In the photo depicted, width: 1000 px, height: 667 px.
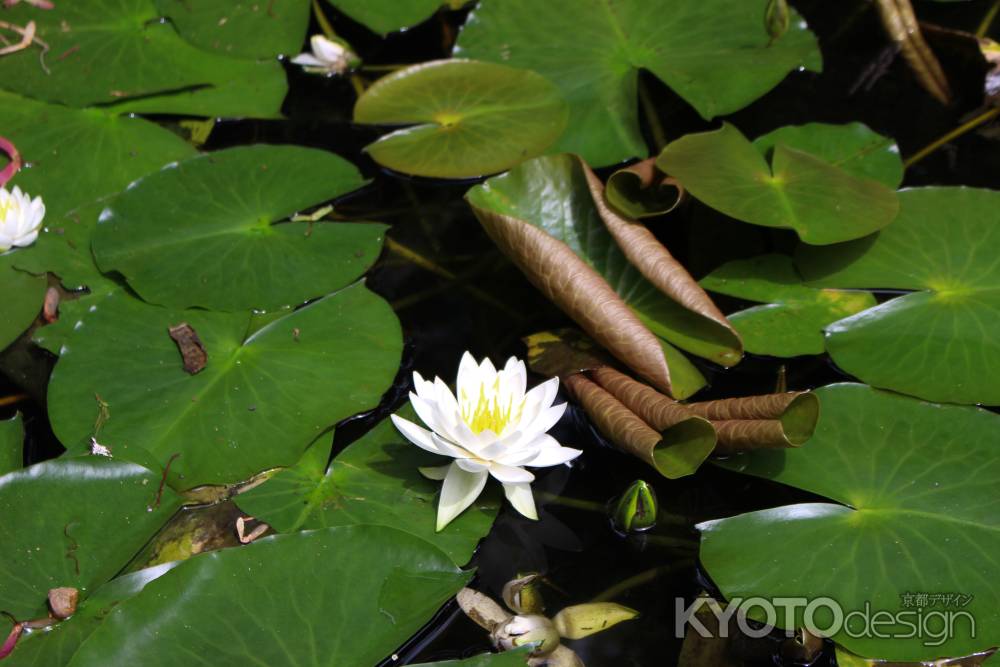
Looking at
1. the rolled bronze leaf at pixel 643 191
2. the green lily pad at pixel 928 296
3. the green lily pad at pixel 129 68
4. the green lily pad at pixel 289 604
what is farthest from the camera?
the green lily pad at pixel 129 68

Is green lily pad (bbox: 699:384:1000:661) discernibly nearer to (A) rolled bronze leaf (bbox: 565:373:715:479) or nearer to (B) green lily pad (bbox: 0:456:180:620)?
(A) rolled bronze leaf (bbox: 565:373:715:479)

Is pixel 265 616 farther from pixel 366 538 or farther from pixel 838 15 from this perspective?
pixel 838 15

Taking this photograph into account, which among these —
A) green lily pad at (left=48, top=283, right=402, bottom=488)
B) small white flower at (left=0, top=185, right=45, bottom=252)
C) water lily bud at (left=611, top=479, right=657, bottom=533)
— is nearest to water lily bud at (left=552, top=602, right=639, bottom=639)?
water lily bud at (left=611, top=479, right=657, bottom=533)

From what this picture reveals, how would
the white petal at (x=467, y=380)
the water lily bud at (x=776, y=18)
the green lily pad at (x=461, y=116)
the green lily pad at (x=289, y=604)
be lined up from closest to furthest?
the green lily pad at (x=289, y=604) → the white petal at (x=467, y=380) → the green lily pad at (x=461, y=116) → the water lily bud at (x=776, y=18)

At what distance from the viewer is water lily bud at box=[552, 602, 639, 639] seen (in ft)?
6.15

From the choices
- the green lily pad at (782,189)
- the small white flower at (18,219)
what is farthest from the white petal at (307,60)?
the green lily pad at (782,189)

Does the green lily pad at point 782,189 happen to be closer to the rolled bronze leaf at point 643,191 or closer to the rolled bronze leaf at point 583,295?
the rolled bronze leaf at point 643,191

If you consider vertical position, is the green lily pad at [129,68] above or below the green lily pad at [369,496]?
above

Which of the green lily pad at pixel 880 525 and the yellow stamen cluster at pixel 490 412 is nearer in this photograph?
the green lily pad at pixel 880 525

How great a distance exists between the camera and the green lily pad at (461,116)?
2.83 m

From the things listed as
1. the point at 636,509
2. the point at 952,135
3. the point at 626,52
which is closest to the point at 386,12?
the point at 626,52

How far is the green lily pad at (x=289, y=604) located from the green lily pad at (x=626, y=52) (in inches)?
61.8

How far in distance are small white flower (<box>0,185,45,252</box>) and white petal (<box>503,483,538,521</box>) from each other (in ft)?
5.67

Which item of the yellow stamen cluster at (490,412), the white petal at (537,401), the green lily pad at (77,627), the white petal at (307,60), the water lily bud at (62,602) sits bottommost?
the green lily pad at (77,627)
